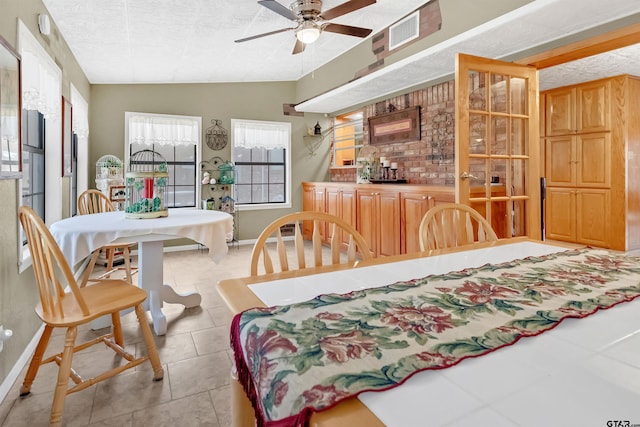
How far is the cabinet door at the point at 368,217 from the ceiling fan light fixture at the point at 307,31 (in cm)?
204

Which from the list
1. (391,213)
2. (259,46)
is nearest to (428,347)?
(391,213)

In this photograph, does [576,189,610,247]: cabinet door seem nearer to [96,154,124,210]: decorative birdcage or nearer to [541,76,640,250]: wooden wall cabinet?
[541,76,640,250]: wooden wall cabinet

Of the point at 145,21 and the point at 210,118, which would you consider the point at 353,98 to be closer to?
the point at 210,118

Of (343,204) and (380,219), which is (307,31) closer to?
(380,219)

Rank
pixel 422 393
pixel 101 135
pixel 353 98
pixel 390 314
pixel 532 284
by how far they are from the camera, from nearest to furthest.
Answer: pixel 422 393 → pixel 390 314 → pixel 532 284 → pixel 101 135 → pixel 353 98

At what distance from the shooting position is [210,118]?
5.88 meters

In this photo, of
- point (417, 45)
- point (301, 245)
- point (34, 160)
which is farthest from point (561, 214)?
point (34, 160)

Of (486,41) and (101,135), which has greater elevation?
(486,41)

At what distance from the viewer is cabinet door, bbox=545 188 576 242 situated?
5.20 m

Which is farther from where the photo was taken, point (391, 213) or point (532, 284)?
point (391, 213)

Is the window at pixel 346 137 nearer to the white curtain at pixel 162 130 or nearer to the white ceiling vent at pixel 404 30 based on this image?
the white ceiling vent at pixel 404 30

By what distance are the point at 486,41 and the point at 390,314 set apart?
3.24 meters

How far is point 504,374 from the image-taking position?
588 mm

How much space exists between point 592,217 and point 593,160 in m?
0.76
